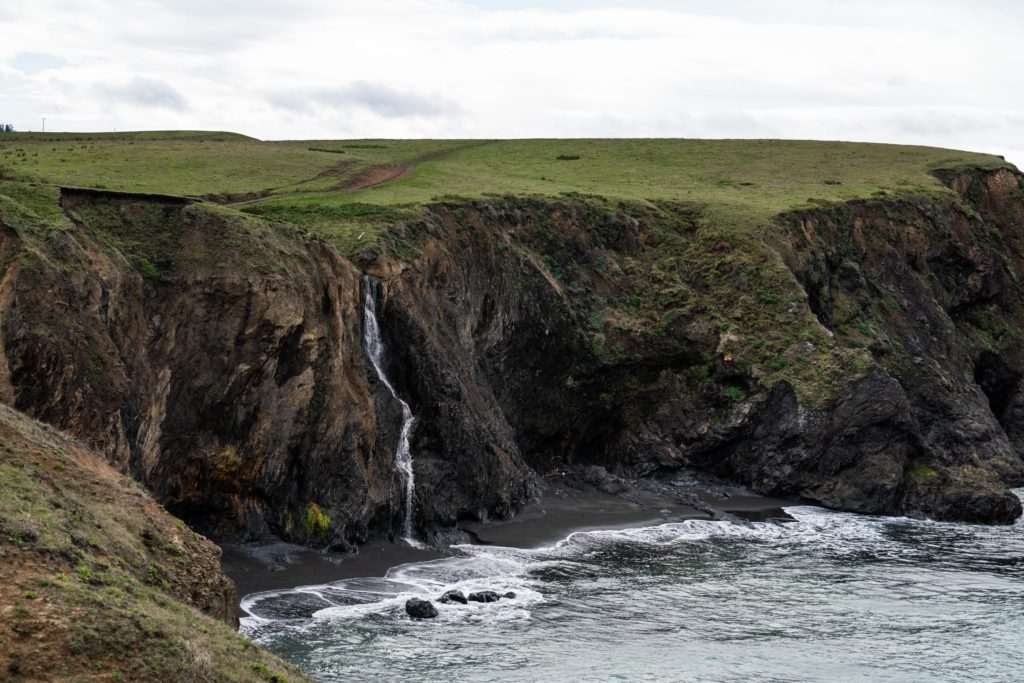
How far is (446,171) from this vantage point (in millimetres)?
67438

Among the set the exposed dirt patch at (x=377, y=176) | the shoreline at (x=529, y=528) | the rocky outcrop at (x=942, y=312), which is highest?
the exposed dirt patch at (x=377, y=176)

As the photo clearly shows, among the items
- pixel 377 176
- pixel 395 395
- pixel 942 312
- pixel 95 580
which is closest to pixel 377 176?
pixel 377 176

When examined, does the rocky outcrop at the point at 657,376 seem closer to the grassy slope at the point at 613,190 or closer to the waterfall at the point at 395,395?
the grassy slope at the point at 613,190

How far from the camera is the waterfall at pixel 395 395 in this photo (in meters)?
38.7

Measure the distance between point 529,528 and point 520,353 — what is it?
10.6 metres

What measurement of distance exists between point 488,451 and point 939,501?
Answer: 20162 millimetres

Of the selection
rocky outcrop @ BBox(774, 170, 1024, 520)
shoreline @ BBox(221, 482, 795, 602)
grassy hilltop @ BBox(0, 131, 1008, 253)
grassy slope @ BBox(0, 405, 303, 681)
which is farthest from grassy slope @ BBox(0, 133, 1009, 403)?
grassy slope @ BBox(0, 405, 303, 681)

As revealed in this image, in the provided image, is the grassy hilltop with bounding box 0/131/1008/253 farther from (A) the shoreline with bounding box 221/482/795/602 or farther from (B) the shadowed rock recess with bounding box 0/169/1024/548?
(A) the shoreline with bounding box 221/482/795/602

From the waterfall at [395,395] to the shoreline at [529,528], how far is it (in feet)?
6.53

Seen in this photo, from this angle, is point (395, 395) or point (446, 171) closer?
point (395, 395)

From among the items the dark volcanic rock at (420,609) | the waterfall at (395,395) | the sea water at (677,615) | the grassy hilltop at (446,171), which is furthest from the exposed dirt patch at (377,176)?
the dark volcanic rock at (420,609)

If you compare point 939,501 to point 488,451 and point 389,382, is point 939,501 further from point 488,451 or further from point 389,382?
point 389,382

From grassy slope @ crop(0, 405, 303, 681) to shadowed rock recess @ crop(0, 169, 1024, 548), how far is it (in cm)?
760

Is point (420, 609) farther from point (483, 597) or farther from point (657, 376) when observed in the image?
point (657, 376)
